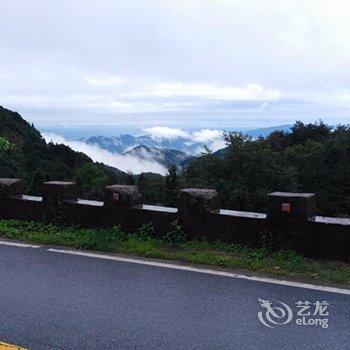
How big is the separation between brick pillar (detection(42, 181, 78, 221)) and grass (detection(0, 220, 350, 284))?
0.81ft

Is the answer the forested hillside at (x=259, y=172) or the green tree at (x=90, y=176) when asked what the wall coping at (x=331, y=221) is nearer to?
the forested hillside at (x=259, y=172)

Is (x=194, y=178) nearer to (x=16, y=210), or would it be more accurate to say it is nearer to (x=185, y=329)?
(x=16, y=210)

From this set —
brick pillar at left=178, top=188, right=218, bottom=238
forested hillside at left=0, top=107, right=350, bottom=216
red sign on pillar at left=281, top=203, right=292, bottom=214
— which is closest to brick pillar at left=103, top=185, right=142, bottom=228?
brick pillar at left=178, top=188, right=218, bottom=238

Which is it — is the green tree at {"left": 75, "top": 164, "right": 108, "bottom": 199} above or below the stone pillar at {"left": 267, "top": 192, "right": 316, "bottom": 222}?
below

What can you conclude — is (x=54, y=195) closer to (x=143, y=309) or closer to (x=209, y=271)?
(x=209, y=271)

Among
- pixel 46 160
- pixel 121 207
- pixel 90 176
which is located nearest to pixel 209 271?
pixel 121 207

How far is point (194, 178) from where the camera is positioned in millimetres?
48875

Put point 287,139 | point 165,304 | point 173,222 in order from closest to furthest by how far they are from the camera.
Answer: point 165,304
point 173,222
point 287,139

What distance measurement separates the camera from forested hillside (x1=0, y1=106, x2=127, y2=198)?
2771 inches

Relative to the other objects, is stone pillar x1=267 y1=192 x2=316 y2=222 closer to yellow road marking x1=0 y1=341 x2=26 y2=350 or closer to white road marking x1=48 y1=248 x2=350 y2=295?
white road marking x1=48 y1=248 x2=350 y2=295

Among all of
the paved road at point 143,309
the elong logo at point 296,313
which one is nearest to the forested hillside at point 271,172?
the paved road at point 143,309

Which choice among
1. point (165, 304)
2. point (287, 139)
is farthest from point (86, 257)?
point (287, 139)

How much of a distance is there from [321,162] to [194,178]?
46.3 feet

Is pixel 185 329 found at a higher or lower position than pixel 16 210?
lower
